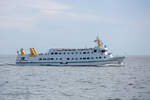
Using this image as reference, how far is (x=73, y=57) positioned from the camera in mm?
81938

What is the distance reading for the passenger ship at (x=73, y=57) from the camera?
7949 centimetres

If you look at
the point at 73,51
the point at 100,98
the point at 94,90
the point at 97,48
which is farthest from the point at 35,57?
the point at 100,98

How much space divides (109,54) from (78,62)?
8756 mm

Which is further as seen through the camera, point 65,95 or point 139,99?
point 65,95

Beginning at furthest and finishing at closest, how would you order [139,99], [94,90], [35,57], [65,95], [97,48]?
1. [35,57]
2. [97,48]
3. [94,90]
4. [65,95]
5. [139,99]

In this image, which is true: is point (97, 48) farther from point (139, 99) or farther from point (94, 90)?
point (139, 99)

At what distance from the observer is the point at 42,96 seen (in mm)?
35000

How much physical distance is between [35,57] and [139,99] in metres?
56.7

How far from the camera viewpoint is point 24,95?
35.8 m

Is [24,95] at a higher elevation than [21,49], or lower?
lower

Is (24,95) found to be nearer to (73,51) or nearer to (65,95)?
(65,95)

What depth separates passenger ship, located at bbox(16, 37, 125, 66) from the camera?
79494 mm

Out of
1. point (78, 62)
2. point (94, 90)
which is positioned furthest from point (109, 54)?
point (94, 90)

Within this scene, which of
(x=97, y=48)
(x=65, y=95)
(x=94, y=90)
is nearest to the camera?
(x=65, y=95)
